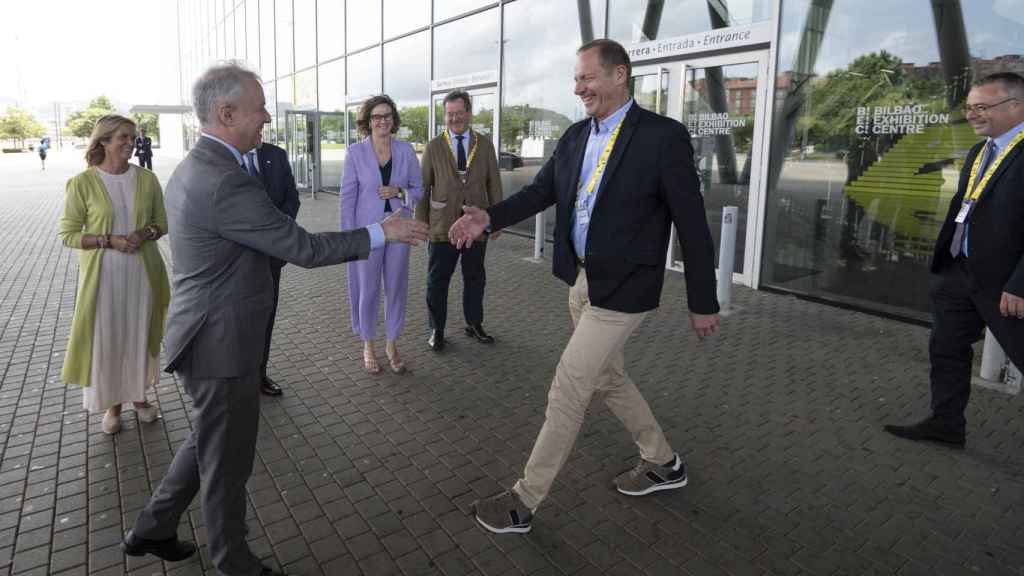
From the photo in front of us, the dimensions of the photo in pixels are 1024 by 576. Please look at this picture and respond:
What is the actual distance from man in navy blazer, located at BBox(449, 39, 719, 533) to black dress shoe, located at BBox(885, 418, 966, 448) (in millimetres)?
1989

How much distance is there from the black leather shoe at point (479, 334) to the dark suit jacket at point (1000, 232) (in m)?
3.53

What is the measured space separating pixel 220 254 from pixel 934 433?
3918 millimetres

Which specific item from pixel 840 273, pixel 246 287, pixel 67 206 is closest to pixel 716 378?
pixel 840 273

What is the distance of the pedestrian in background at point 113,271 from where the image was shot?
3793mm

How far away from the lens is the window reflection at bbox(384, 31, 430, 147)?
15.5 m

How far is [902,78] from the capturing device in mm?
6645

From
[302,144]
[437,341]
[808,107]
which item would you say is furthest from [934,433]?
[302,144]

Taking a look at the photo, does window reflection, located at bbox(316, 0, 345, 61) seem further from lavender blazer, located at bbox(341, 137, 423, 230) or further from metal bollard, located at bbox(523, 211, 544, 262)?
lavender blazer, located at bbox(341, 137, 423, 230)

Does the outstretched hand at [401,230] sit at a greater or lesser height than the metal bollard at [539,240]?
greater

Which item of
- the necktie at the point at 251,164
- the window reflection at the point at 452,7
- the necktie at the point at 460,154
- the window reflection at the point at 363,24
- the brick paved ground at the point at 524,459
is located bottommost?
the brick paved ground at the point at 524,459

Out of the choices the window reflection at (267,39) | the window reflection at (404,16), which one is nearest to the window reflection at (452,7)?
the window reflection at (404,16)

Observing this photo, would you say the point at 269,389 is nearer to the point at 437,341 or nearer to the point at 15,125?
the point at 437,341

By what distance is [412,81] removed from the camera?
1597 cm

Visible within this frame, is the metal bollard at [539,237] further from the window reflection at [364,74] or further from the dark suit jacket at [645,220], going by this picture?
the window reflection at [364,74]
